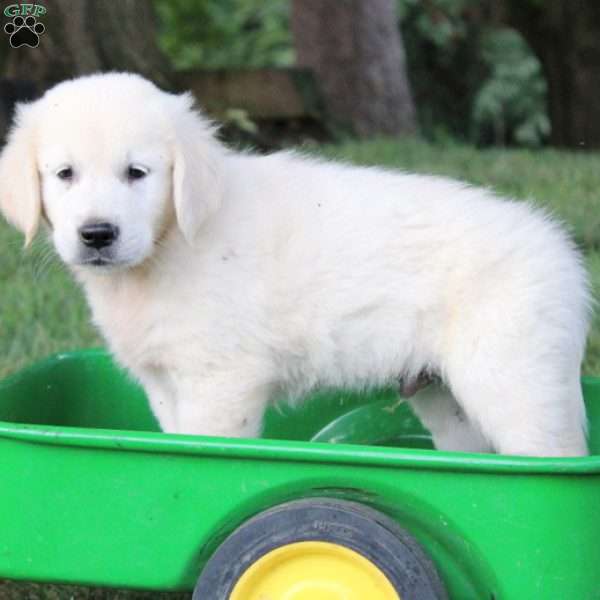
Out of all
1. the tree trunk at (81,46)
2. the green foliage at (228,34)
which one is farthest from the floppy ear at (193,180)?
the green foliage at (228,34)

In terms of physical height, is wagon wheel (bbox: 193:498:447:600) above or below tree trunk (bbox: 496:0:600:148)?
below

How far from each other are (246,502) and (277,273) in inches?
27.1

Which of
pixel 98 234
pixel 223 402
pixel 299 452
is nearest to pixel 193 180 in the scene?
pixel 98 234

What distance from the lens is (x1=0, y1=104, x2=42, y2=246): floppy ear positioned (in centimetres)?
294

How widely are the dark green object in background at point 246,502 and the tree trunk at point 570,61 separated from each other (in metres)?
8.61

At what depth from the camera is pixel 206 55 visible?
1589 cm

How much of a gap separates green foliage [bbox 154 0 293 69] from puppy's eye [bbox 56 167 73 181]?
12329 mm

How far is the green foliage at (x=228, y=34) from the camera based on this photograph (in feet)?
50.3

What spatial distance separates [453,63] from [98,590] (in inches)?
475

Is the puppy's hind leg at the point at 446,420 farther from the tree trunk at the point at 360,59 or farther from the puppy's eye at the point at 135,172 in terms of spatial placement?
the tree trunk at the point at 360,59

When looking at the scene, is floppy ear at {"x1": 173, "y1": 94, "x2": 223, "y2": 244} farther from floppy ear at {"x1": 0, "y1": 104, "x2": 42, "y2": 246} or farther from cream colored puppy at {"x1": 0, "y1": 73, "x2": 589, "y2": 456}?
floppy ear at {"x1": 0, "y1": 104, "x2": 42, "y2": 246}

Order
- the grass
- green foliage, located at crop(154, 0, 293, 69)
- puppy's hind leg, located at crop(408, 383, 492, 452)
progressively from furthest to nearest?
green foliage, located at crop(154, 0, 293, 69)
the grass
puppy's hind leg, located at crop(408, 383, 492, 452)

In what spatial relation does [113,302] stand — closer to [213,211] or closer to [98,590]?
[213,211]

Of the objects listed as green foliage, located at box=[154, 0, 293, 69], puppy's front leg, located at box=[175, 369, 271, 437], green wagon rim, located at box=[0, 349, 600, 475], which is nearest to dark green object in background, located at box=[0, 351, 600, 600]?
green wagon rim, located at box=[0, 349, 600, 475]
